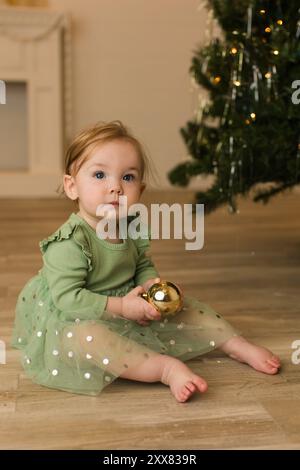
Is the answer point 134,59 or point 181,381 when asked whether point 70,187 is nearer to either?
point 181,381

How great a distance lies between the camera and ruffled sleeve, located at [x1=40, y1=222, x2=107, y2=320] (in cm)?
105

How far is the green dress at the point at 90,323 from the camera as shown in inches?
40.3

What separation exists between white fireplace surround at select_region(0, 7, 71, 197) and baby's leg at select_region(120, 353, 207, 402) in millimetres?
2485

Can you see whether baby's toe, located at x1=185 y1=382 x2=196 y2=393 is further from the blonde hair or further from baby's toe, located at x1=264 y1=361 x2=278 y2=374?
the blonde hair

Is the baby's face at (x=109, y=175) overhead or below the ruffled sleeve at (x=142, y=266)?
overhead

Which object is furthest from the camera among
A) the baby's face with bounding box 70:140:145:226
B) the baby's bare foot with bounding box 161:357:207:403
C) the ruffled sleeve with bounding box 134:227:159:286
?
the ruffled sleeve with bounding box 134:227:159:286

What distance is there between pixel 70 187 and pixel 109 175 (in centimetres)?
9

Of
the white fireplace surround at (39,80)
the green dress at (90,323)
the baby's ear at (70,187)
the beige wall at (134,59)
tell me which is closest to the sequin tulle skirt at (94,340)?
the green dress at (90,323)

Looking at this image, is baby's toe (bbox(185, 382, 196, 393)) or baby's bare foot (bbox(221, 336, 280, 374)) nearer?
baby's toe (bbox(185, 382, 196, 393))

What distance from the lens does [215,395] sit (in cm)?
101

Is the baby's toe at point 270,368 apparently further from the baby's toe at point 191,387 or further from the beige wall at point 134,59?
the beige wall at point 134,59

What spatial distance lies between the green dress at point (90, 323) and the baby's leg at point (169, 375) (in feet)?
0.05

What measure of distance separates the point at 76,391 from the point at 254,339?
42cm

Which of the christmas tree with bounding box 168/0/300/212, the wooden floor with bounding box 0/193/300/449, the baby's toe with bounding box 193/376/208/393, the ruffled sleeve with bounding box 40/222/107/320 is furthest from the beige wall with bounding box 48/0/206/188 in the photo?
the baby's toe with bounding box 193/376/208/393
